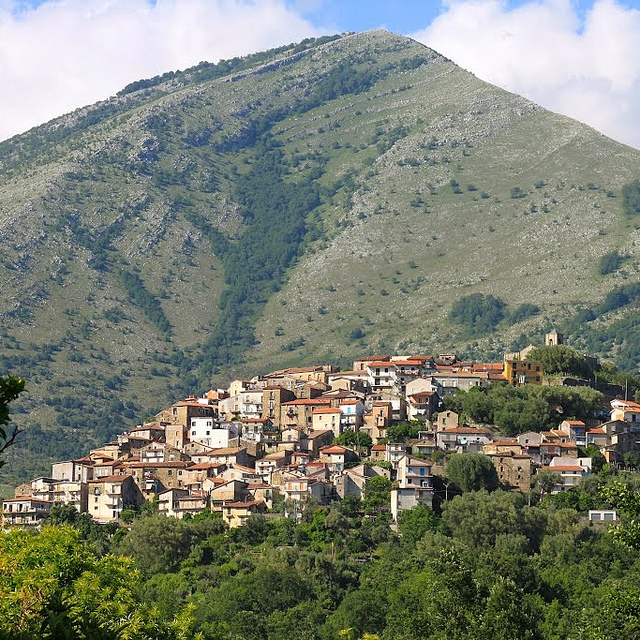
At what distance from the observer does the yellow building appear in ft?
489

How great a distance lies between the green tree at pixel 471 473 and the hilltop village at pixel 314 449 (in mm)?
1467

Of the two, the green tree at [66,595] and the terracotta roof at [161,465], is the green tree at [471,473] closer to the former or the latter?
the terracotta roof at [161,465]

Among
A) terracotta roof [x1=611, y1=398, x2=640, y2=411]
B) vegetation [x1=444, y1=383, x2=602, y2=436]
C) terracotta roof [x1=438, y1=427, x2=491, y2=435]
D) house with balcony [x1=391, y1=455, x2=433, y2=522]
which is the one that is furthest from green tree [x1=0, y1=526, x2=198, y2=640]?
terracotta roof [x1=611, y1=398, x2=640, y2=411]

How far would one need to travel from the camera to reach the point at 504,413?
13888cm

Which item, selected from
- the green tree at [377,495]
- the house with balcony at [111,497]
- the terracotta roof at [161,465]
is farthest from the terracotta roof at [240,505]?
the terracotta roof at [161,465]

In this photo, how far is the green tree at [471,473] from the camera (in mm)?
126812

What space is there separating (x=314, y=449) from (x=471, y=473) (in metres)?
16.8

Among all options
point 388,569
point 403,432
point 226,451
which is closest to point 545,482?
point 403,432

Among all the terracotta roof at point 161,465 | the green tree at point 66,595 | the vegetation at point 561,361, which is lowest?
the green tree at point 66,595

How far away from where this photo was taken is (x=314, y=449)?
13925 cm

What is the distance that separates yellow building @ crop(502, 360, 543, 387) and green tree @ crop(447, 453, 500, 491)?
2153cm

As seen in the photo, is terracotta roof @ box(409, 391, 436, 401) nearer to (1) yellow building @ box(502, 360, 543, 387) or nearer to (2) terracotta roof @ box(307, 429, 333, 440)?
(2) terracotta roof @ box(307, 429, 333, 440)

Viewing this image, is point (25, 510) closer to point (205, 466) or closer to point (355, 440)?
point (205, 466)

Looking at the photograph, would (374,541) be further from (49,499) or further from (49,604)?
(49,604)
